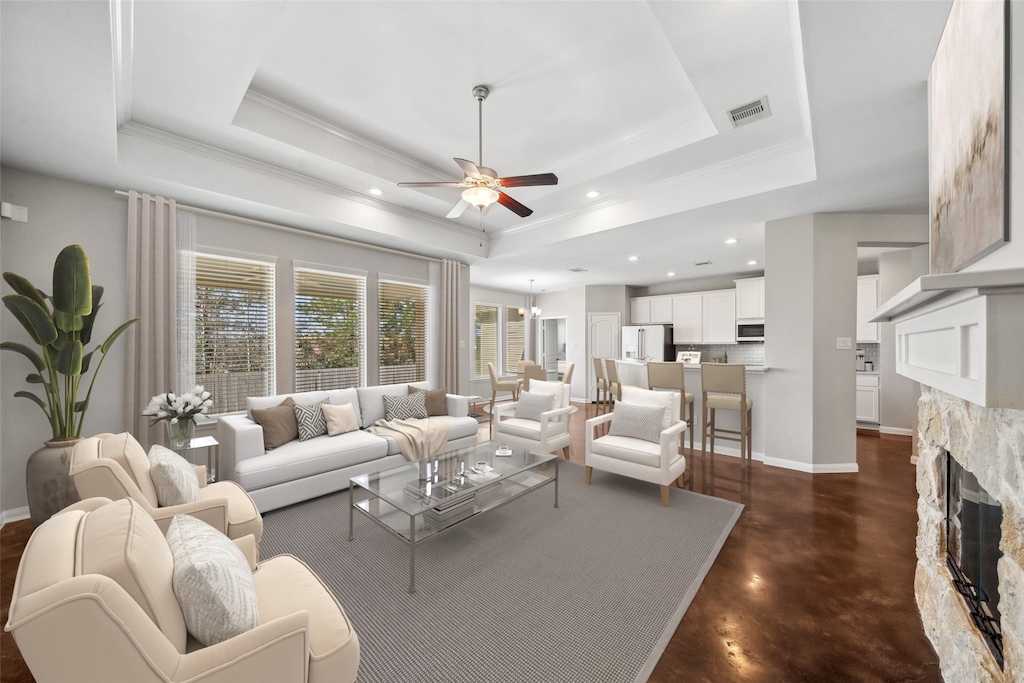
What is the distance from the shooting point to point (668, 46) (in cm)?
228

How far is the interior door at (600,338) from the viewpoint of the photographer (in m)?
8.36

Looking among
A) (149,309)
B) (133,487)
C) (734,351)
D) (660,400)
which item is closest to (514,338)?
(734,351)

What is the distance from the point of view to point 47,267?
2.95 meters

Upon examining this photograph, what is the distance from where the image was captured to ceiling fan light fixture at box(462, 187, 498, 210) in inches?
105

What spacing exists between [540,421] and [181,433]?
2980 mm

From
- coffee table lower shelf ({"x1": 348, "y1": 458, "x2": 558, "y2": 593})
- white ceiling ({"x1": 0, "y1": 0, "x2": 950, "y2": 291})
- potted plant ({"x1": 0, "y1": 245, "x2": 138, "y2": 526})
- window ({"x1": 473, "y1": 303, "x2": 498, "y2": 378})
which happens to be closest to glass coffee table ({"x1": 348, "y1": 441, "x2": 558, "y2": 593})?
coffee table lower shelf ({"x1": 348, "y1": 458, "x2": 558, "y2": 593})

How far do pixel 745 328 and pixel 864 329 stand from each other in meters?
1.68

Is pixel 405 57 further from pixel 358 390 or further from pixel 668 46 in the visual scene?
pixel 358 390

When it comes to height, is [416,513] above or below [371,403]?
below

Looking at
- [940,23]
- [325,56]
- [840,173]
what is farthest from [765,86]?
[325,56]

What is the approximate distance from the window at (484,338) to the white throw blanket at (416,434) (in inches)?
166

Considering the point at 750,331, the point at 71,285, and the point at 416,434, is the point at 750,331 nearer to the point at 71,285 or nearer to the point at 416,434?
the point at 416,434

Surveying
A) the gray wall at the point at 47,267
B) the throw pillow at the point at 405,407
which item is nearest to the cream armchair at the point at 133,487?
the gray wall at the point at 47,267

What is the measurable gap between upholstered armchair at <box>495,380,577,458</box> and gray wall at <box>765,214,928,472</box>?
91.4 inches
